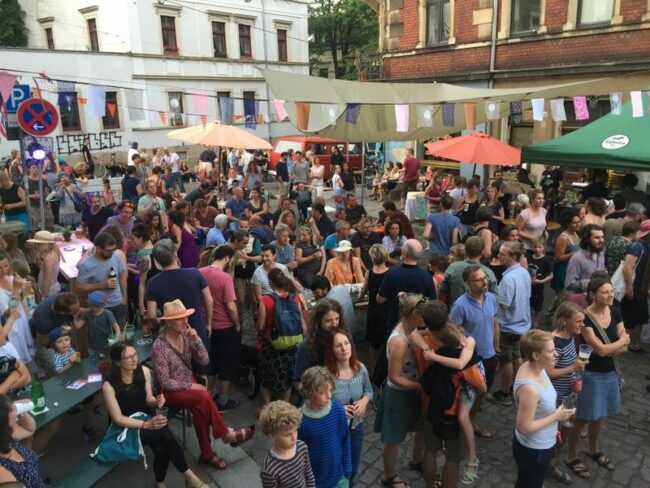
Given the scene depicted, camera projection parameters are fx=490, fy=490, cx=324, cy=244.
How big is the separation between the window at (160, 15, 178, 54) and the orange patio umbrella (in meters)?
20.9

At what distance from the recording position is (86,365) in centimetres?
444

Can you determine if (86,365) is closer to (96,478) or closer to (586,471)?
Answer: (96,478)

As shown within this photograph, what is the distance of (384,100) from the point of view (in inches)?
367

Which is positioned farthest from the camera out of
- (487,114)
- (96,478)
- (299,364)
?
(487,114)

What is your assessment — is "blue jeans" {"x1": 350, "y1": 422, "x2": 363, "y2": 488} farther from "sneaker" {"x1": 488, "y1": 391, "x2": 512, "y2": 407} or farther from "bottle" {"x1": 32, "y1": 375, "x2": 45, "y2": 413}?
"bottle" {"x1": 32, "y1": 375, "x2": 45, "y2": 413}

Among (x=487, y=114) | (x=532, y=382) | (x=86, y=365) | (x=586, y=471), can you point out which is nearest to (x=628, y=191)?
(x=487, y=114)

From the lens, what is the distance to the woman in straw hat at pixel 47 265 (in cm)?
548

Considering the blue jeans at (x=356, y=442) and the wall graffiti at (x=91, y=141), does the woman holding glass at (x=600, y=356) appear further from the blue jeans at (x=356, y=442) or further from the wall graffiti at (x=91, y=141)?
the wall graffiti at (x=91, y=141)

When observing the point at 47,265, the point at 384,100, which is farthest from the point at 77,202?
the point at 384,100

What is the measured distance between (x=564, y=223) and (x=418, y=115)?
3024mm

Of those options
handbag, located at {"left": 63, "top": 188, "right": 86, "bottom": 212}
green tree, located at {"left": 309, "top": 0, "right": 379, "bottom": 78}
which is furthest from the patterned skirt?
green tree, located at {"left": 309, "top": 0, "right": 379, "bottom": 78}

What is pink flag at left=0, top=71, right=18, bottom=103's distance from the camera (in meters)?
7.54

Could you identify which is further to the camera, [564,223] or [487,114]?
[487,114]

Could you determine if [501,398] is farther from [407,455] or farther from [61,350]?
[61,350]
